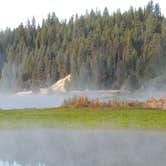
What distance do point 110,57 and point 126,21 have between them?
846 inches

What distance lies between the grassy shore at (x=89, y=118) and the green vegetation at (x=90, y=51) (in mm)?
57421

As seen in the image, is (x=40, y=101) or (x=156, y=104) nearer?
(x=156, y=104)

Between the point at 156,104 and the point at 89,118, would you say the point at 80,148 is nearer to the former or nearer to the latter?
the point at 89,118

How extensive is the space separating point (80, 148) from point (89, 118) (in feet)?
27.1

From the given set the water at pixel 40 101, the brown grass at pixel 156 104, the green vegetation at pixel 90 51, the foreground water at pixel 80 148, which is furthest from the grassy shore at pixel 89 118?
the green vegetation at pixel 90 51

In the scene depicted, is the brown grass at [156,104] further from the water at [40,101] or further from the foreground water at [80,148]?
the water at [40,101]

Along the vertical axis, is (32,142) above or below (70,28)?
below

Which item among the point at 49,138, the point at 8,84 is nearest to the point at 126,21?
the point at 8,84

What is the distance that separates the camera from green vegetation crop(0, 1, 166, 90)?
106 m

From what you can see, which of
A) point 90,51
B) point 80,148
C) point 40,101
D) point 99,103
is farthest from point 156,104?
point 90,51

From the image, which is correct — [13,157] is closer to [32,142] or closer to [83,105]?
[32,142]

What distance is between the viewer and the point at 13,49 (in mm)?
132000

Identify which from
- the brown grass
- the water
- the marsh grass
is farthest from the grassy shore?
the water

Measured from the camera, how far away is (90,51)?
117188 millimetres
